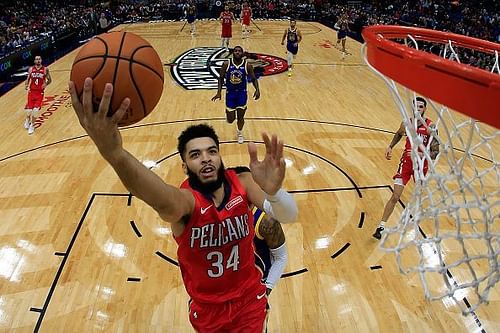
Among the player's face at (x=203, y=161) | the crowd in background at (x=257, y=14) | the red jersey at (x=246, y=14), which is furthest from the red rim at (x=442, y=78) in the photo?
the red jersey at (x=246, y=14)

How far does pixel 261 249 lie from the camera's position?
3252mm

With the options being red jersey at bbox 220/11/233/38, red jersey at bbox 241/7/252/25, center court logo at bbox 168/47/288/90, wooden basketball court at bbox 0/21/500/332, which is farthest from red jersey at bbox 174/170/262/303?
red jersey at bbox 241/7/252/25

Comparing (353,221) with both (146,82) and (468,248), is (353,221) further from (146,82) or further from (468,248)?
Result: (146,82)

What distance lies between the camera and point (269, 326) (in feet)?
12.2

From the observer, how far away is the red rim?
1.54 m

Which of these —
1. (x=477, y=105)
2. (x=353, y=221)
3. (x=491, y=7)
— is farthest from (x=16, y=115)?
(x=491, y=7)

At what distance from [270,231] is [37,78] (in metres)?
6.89

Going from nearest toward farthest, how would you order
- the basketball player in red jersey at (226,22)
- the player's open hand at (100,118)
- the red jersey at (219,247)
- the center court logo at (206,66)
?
the player's open hand at (100,118), the red jersey at (219,247), the center court logo at (206,66), the basketball player in red jersey at (226,22)

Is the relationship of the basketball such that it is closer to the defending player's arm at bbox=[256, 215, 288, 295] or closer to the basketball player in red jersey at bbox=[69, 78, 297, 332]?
the basketball player in red jersey at bbox=[69, 78, 297, 332]

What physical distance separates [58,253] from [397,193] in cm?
390

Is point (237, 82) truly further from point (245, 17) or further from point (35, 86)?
point (245, 17)

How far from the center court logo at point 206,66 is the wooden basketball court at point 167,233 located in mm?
2092

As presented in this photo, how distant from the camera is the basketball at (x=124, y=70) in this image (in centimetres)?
191

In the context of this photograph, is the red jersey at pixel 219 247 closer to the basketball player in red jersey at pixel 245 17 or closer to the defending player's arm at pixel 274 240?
the defending player's arm at pixel 274 240
